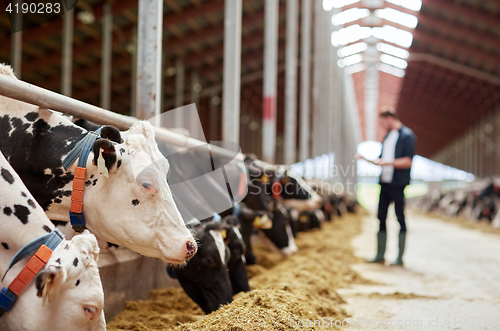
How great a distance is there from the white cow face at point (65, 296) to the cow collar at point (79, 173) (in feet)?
1.44

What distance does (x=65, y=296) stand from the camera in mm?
1390

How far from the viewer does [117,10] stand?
41.2ft

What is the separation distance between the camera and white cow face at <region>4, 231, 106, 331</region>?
4.42 ft

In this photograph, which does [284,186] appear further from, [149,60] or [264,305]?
[264,305]

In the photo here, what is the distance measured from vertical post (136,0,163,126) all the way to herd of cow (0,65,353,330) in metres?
0.72

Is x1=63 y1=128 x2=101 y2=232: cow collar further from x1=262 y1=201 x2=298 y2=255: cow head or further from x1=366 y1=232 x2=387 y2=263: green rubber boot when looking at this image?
x1=366 y1=232 x2=387 y2=263: green rubber boot

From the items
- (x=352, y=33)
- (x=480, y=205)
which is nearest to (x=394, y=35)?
(x=352, y=33)

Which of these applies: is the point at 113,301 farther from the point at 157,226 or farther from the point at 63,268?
the point at 63,268

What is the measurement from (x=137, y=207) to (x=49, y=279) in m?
0.60

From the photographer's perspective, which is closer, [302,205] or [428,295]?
[428,295]

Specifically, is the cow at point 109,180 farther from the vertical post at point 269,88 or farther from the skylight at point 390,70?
the skylight at point 390,70

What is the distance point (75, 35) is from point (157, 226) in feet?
46.7

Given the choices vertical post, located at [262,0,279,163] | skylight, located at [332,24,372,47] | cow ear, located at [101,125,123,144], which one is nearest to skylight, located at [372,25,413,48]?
skylight, located at [332,24,372,47]

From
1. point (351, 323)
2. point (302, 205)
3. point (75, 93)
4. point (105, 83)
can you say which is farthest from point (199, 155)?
point (75, 93)
